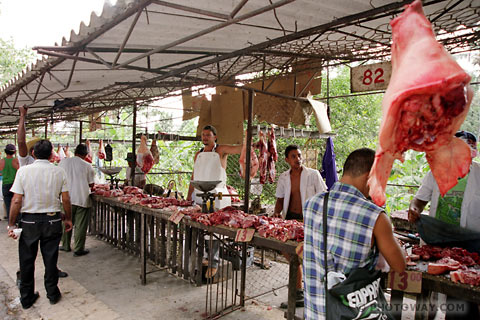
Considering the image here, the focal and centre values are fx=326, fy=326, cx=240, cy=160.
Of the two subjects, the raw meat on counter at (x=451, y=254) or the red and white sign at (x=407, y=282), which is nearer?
the red and white sign at (x=407, y=282)

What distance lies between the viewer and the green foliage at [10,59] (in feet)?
78.9

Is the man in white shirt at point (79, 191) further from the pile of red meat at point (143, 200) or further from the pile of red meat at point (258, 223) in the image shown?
the pile of red meat at point (258, 223)

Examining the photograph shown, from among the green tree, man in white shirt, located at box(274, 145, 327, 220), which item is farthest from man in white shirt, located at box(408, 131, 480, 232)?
the green tree

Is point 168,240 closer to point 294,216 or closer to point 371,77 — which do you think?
point 294,216

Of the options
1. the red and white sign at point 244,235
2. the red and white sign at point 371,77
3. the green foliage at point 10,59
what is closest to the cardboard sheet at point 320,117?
the red and white sign at point 371,77

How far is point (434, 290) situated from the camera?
252cm

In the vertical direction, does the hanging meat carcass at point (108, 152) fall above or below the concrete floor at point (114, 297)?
above

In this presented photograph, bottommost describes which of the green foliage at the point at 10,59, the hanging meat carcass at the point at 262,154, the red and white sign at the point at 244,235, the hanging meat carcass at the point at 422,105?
the red and white sign at the point at 244,235

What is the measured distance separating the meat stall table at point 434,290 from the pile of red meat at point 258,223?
1.04 metres

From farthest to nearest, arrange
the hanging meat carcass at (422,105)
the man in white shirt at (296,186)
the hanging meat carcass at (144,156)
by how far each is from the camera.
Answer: the hanging meat carcass at (144,156) < the man in white shirt at (296,186) < the hanging meat carcass at (422,105)

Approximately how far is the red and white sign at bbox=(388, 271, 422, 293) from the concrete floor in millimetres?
2404

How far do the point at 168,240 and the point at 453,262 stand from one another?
4701 mm

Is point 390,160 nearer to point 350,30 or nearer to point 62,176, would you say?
point 350,30

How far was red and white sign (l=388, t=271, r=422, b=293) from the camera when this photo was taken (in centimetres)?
254
